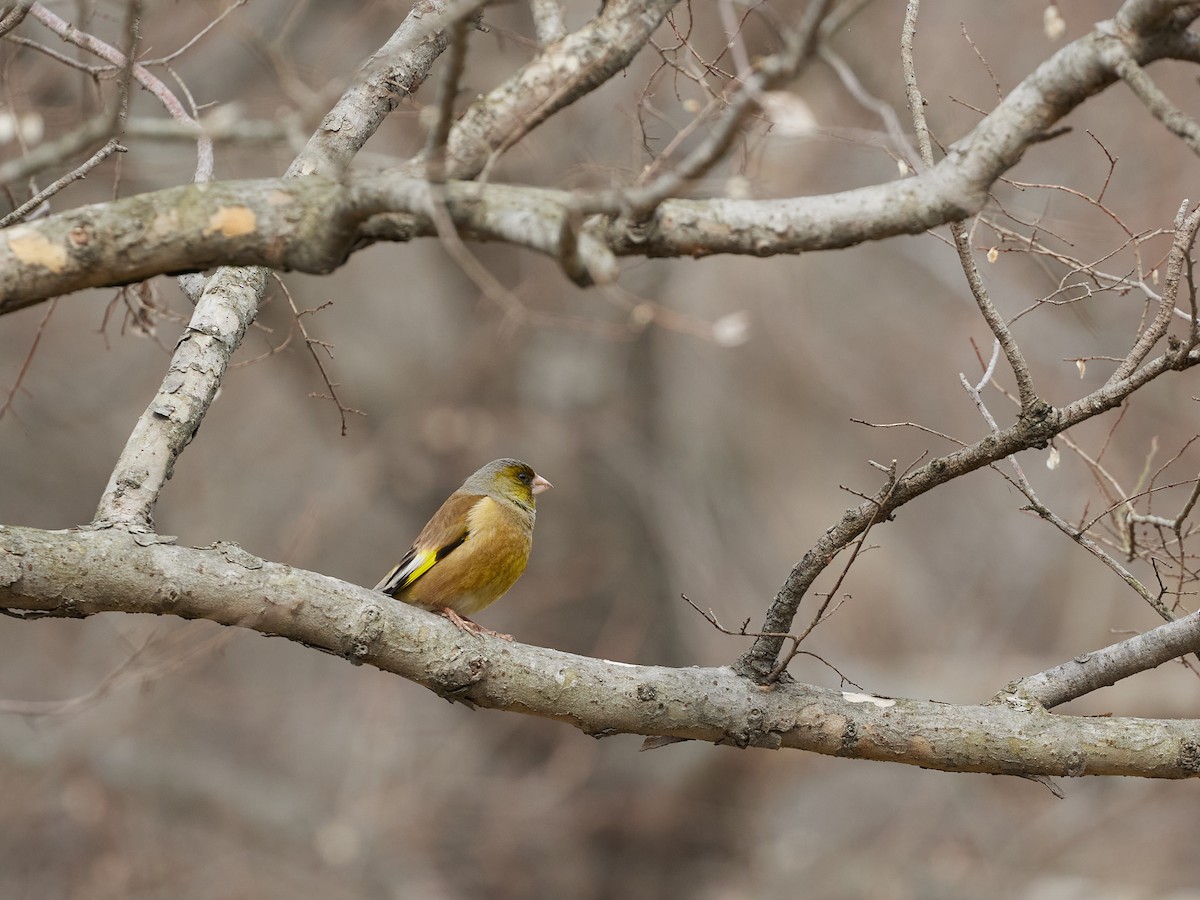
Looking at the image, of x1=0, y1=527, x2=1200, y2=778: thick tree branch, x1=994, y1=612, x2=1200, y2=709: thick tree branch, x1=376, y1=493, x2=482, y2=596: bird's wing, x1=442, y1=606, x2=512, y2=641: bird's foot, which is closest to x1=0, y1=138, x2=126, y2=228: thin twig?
x1=0, y1=527, x2=1200, y2=778: thick tree branch

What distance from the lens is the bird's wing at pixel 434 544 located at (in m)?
5.39

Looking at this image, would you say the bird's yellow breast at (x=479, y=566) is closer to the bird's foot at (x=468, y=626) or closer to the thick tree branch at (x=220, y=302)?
the bird's foot at (x=468, y=626)

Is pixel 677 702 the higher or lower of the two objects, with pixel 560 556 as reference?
lower

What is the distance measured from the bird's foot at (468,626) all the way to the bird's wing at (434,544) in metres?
0.22

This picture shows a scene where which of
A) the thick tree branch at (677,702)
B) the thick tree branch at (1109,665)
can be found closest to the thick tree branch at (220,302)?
the thick tree branch at (677,702)

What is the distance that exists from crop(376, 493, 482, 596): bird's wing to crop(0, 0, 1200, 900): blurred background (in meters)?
2.76

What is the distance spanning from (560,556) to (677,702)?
644 centimetres

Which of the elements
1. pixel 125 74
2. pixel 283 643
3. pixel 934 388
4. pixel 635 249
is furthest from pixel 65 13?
pixel 934 388

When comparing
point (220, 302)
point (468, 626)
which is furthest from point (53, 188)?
point (468, 626)

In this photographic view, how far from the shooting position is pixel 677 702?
399 centimetres

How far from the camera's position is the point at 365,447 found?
1048cm

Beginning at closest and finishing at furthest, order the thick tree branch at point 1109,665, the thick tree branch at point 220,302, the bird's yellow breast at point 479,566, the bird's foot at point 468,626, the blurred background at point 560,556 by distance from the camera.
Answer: the thick tree branch at point 220,302 < the thick tree branch at point 1109,665 < the bird's foot at point 468,626 < the bird's yellow breast at point 479,566 < the blurred background at point 560,556

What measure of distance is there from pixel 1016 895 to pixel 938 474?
25.1 feet

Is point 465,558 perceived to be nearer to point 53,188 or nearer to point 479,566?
point 479,566
